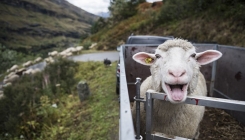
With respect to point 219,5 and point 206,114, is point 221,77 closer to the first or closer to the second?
point 206,114

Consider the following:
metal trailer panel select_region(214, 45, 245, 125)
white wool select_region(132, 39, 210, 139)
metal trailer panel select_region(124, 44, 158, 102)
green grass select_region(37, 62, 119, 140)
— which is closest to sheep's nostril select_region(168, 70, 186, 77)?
white wool select_region(132, 39, 210, 139)

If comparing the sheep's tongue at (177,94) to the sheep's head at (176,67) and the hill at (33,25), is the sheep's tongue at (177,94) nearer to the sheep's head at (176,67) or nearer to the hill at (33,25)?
the sheep's head at (176,67)

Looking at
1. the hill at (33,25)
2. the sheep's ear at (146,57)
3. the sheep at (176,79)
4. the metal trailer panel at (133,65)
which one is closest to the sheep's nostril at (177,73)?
the sheep at (176,79)

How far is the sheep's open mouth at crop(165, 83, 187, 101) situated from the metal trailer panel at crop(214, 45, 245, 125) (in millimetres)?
2918

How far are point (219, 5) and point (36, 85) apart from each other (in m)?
13.1

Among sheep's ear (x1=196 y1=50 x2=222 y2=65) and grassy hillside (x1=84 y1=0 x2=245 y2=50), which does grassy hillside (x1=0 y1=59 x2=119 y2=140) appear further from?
grassy hillside (x1=84 y1=0 x2=245 y2=50)

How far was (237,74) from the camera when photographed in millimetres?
4152

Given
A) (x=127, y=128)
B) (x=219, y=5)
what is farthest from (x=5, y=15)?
(x=127, y=128)

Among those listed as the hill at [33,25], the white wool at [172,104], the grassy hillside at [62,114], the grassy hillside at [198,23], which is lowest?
the grassy hillside at [62,114]

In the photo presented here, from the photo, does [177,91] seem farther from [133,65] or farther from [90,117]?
[90,117]

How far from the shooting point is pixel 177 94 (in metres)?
1.73

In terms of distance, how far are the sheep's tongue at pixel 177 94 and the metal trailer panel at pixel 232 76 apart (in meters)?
2.94

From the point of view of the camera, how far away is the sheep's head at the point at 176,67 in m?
1.70

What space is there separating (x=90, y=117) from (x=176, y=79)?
4052mm
